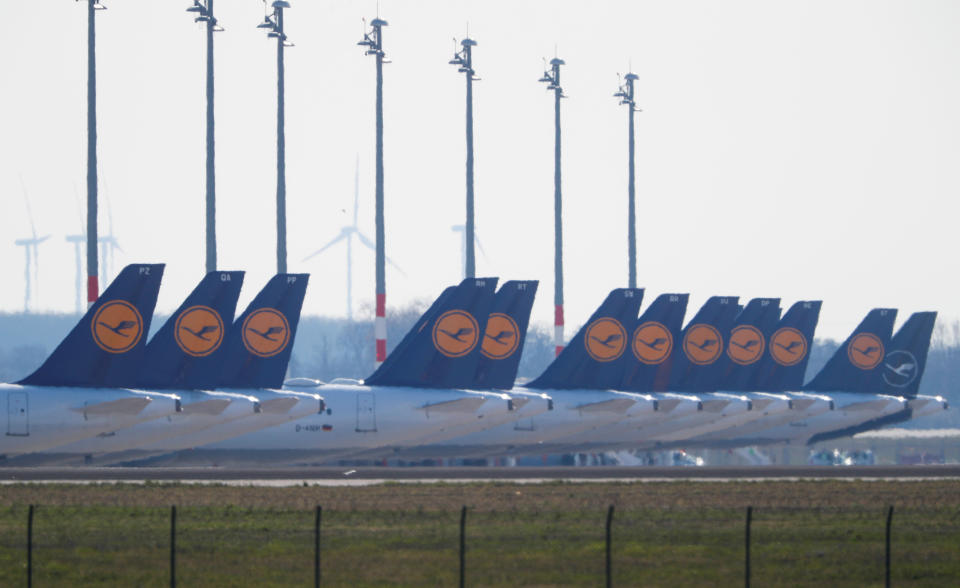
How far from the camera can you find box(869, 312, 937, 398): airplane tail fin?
8650 centimetres

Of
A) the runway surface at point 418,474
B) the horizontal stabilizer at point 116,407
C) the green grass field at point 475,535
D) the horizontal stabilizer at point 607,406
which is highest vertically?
the horizontal stabilizer at point 116,407

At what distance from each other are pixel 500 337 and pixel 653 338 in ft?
42.9

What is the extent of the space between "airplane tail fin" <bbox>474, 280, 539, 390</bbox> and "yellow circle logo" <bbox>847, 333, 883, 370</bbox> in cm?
2833

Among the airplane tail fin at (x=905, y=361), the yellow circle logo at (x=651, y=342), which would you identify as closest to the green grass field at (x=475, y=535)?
the yellow circle logo at (x=651, y=342)

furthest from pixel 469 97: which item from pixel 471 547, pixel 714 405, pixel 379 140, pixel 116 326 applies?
pixel 471 547

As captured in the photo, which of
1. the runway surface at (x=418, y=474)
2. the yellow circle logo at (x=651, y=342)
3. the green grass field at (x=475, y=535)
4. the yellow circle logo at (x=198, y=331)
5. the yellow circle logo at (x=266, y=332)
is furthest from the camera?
the yellow circle logo at (x=651, y=342)

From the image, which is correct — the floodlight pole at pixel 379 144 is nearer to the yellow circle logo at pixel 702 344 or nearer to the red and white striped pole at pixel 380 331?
the red and white striped pole at pixel 380 331

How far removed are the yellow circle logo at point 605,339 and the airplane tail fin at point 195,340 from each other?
20.8m

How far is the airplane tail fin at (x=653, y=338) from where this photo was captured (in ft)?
246

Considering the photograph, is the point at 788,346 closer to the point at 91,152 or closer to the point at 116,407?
the point at 91,152

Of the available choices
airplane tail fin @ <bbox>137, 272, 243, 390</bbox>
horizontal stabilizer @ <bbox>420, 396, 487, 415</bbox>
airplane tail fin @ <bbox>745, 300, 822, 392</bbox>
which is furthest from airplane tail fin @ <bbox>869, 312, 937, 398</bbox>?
airplane tail fin @ <bbox>137, 272, 243, 390</bbox>

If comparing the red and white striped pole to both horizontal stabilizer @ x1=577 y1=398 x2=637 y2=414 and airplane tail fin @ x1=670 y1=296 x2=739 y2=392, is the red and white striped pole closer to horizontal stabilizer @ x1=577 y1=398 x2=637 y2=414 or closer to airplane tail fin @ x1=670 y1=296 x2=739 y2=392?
horizontal stabilizer @ x1=577 y1=398 x2=637 y2=414

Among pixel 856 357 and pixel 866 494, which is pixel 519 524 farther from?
pixel 856 357

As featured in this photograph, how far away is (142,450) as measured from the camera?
2080 inches
